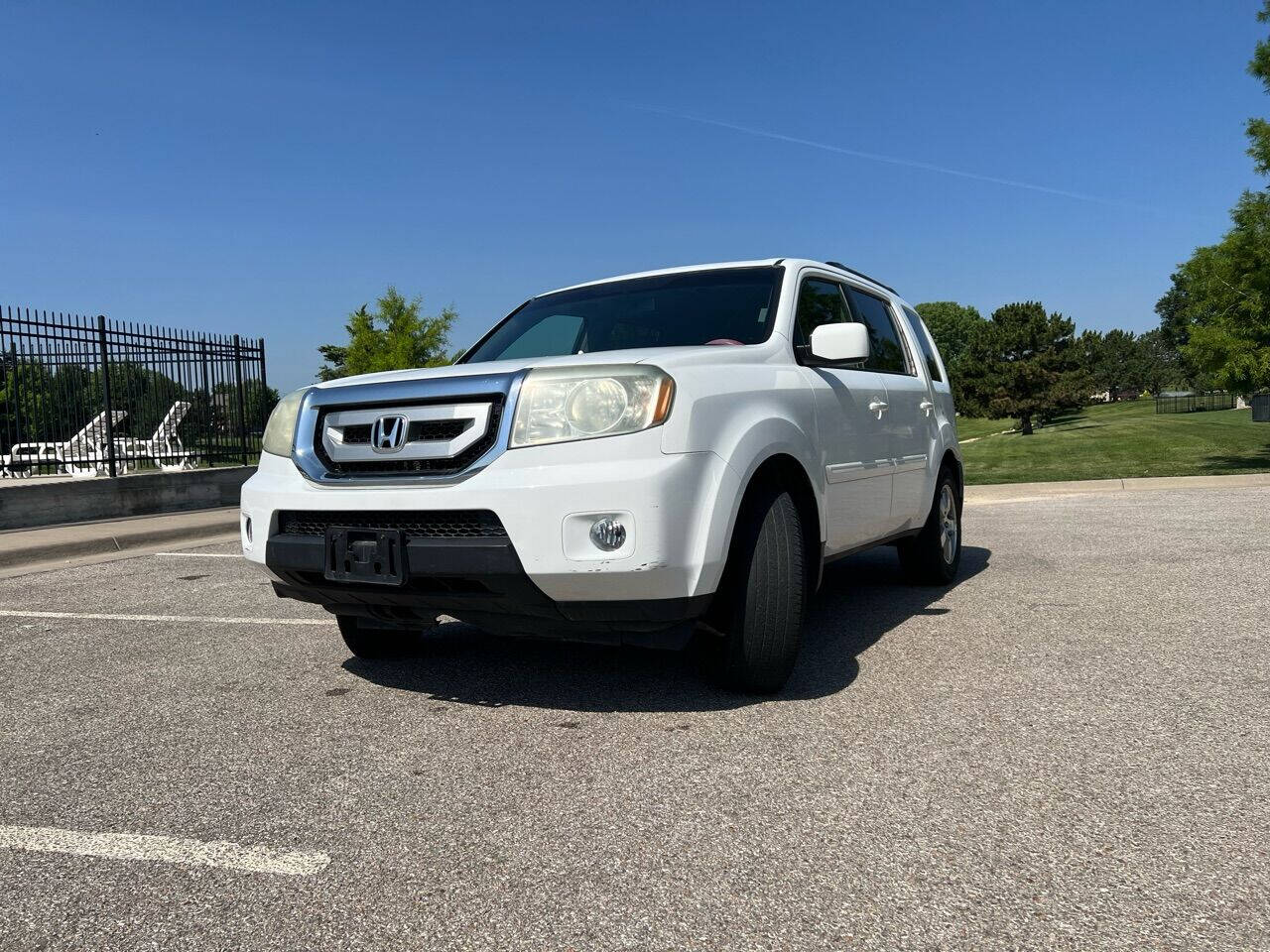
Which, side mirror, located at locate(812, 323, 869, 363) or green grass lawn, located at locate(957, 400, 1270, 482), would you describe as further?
green grass lawn, located at locate(957, 400, 1270, 482)

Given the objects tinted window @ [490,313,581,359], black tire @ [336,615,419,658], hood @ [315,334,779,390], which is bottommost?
black tire @ [336,615,419,658]

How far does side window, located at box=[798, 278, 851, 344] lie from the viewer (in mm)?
4402

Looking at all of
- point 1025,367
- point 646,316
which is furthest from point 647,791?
point 1025,367

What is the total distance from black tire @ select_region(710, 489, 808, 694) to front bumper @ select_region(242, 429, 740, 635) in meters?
0.23

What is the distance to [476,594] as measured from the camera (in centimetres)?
324

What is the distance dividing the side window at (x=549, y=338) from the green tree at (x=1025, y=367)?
51.9 m

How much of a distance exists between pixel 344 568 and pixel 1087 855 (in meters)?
2.48

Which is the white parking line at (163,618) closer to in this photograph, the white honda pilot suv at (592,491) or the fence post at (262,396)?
the white honda pilot suv at (592,491)

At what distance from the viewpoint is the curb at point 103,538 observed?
8547 mm

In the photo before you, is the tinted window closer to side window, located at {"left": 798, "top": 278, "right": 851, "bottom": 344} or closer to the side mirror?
side window, located at {"left": 798, "top": 278, "right": 851, "bottom": 344}

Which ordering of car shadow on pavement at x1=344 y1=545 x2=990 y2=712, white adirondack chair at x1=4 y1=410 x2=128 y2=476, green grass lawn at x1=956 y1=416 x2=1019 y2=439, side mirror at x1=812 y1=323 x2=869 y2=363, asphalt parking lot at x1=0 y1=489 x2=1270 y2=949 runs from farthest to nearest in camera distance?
green grass lawn at x1=956 y1=416 x2=1019 y2=439
white adirondack chair at x1=4 y1=410 x2=128 y2=476
side mirror at x1=812 y1=323 x2=869 y2=363
car shadow on pavement at x1=344 y1=545 x2=990 y2=712
asphalt parking lot at x1=0 y1=489 x2=1270 y2=949

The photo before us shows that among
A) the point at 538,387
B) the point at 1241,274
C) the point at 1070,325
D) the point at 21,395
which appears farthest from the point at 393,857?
the point at 1070,325

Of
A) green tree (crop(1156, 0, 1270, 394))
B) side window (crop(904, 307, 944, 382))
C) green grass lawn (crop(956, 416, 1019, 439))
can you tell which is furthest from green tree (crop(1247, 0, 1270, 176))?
green grass lawn (crop(956, 416, 1019, 439))

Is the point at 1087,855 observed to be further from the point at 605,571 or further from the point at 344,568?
the point at 344,568
